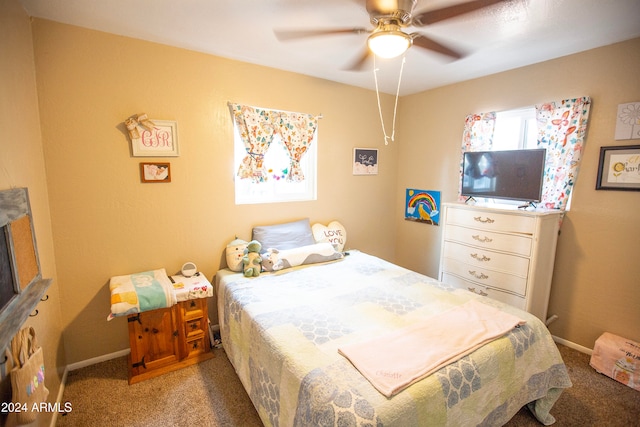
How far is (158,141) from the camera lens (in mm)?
2283

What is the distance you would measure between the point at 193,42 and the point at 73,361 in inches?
101

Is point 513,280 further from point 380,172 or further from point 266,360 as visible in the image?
point 266,360

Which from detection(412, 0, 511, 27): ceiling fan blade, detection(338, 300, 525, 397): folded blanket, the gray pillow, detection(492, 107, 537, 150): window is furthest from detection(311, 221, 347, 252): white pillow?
detection(412, 0, 511, 27): ceiling fan blade

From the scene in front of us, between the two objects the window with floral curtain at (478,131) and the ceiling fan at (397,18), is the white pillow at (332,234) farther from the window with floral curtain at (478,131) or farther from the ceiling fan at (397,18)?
the ceiling fan at (397,18)

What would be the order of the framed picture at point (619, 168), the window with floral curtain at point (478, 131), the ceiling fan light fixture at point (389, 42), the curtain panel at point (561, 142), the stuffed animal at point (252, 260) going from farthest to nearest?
the window with floral curtain at point (478, 131), the stuffed animal at point (252, 260), the curtain panel at point (561, 142), the framed picture at point (619, 168), the ceiling fan light fixture at point (389, 42)

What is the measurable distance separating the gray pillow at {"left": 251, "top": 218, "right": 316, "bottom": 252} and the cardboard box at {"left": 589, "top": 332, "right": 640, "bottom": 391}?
2.46m

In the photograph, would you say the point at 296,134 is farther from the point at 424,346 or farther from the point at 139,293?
the point at 424,346

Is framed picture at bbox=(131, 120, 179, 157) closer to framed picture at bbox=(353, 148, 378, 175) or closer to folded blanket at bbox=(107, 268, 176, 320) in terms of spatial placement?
folded blanket at bbox=(107, 268, 176, 320)

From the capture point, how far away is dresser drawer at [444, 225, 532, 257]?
2.37 m

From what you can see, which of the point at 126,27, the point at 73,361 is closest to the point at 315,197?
the point at 126,27

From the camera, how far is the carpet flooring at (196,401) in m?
1.74

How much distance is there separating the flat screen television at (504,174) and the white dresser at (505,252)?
21 centimetres

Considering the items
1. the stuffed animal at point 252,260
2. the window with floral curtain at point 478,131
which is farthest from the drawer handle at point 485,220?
the stuffed animal at point 252,260

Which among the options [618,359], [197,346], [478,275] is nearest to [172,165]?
[197,346]
